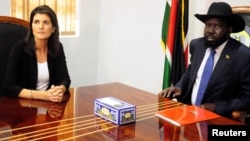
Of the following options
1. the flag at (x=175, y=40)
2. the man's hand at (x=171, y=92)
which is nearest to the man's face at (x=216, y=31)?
the man's hand at (x=171, y=92)

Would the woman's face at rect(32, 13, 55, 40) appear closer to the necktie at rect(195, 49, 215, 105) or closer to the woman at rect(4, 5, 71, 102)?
the woman at rect(4, 5, 71, 102)

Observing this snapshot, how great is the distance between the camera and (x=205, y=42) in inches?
94.0

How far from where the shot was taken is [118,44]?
4.27 m

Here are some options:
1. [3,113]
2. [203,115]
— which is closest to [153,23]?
[203,115]

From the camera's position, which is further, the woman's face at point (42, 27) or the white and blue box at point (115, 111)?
the woman's face at point (42, 27)

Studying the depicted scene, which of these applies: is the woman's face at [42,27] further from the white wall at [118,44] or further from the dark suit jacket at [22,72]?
the white wall at [118,44]

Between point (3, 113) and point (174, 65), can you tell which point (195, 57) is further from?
point (3, 113)

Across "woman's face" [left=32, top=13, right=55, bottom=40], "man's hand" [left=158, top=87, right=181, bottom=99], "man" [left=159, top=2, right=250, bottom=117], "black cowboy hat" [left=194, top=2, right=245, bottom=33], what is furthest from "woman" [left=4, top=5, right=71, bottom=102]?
"black cowboy hat" [left=194, top=2, right=245, bottom=33]

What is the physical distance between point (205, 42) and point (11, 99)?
4.34 ft

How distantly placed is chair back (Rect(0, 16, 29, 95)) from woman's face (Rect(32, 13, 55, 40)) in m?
0.12

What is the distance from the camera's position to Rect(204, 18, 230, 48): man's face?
2.29 meters

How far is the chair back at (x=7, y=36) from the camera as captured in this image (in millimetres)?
2271

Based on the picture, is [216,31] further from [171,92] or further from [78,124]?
[78,124]

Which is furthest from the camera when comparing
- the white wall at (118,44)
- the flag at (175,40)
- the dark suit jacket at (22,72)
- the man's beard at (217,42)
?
the white wall at (118,44)
